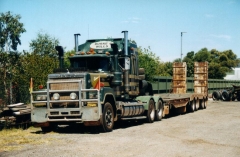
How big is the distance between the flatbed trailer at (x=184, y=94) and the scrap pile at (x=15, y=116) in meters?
7.55

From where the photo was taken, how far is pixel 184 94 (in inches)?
928

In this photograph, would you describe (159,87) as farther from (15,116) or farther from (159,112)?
(15,116)

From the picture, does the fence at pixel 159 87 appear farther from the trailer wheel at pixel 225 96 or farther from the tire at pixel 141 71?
the tire at pixel 141 71

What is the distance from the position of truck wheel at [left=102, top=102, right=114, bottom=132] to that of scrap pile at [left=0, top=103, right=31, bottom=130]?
12.6 ft

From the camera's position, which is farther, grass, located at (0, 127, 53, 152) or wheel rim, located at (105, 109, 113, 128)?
wheel rim, located at (105, 109, 113, 128)

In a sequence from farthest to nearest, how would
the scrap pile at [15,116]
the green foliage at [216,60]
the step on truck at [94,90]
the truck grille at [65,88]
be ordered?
the green foliage at [216,60]
the scrap pile at [15,116]
the truck grille at [65,88]
the step on truck at [94,90]

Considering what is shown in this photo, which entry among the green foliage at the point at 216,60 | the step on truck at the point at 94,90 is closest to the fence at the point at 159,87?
the step on truck at the point at 94,90

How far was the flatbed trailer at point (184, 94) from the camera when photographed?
2055cm

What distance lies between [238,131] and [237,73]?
88701 mm

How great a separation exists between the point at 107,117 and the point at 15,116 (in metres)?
4.10

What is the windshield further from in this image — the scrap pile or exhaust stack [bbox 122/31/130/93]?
the scrap pile

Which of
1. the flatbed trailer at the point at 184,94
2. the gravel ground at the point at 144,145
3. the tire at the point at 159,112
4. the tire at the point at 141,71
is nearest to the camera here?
the gravel ground at the point at 144,145

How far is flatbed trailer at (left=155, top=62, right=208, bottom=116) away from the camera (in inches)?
809

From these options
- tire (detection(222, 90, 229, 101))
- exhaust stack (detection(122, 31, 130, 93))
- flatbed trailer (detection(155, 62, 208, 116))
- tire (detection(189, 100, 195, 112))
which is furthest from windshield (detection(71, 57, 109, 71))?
tire (detection(222, 90, 229, 101))
